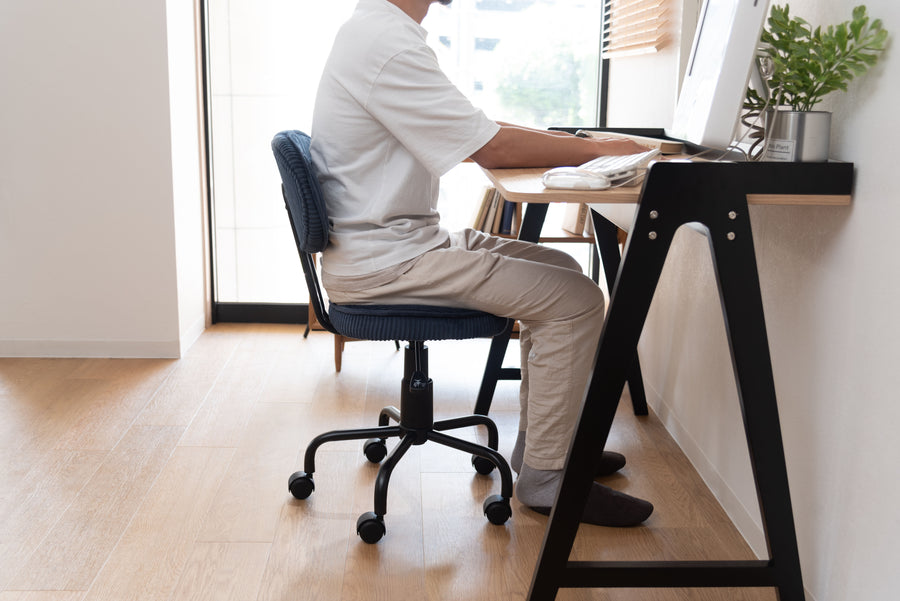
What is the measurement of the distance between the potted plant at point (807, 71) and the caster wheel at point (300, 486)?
129 centimetres

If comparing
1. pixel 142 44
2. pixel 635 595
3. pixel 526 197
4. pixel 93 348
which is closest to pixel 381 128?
pixel 526 197

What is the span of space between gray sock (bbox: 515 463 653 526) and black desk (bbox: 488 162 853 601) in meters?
0.45

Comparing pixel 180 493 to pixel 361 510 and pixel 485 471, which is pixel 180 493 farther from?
pixel 485 471

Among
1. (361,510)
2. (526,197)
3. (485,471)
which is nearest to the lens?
(526,197)

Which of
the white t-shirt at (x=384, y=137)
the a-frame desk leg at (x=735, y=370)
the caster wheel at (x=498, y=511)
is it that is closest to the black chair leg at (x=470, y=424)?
the caster wheel at (x=498, y=511)

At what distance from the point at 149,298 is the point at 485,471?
1.63m

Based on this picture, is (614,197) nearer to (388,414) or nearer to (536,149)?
(536,149)

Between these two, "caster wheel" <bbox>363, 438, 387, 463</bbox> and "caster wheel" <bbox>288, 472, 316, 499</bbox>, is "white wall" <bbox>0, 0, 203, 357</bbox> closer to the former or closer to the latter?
"caster wheel" <bbox>363, 438, 387, 463</bbox>

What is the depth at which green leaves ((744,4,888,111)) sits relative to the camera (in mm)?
1472

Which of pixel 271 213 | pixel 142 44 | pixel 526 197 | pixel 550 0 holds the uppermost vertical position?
pixel 550 0

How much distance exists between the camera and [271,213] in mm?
3869

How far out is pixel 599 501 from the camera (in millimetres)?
2102

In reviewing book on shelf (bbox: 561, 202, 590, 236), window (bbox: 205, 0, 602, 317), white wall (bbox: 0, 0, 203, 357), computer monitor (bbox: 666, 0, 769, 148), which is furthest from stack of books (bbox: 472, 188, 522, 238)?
computer monitor (bbox: 666, 0, 769, 148)

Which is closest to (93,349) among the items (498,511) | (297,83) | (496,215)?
(297,83)
